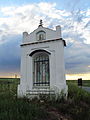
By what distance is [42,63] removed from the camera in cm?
1019

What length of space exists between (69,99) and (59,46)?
2839mm

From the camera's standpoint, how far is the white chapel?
9.19 meters

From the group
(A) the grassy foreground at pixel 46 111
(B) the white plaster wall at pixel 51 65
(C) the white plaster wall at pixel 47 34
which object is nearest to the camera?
(A) the grassy foreground at pixel 46 111

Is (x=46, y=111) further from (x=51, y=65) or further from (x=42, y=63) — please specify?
(x=42, y=63)

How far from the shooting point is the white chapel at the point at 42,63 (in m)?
9.19

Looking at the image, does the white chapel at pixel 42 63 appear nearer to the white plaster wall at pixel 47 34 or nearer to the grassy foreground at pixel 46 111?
the white plaster wall at pixel 47 34

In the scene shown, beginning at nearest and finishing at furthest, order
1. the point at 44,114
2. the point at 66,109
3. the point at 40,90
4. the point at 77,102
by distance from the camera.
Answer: the point at 44,114
the point at 66,109
the point at 77,102
the point at 40,90

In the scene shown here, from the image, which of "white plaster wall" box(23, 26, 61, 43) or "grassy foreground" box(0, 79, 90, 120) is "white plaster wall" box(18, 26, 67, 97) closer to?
"white plaster wall" box(23, 26, 61, 43)

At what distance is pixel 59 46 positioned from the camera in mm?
9352

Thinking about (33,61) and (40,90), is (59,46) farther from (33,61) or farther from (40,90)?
(40,90)

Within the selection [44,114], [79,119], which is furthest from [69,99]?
[44,114]

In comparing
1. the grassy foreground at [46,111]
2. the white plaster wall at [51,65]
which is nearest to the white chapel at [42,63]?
the white plaster wall at [51,65]

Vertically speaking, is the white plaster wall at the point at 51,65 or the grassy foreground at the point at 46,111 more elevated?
the white plaster wall at the point at 51,65

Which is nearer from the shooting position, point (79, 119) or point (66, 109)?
point (79, 119)
